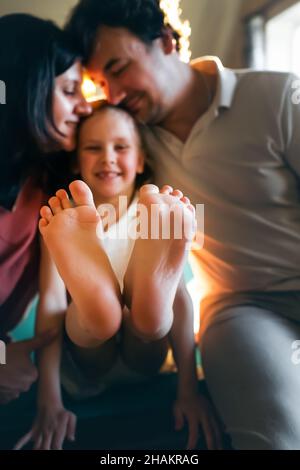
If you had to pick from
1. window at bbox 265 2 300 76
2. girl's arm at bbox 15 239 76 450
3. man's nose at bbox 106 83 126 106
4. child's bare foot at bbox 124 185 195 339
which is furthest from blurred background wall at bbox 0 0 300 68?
Result: girl's arm at bbox 15 239 76 450

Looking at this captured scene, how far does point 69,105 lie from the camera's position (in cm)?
64

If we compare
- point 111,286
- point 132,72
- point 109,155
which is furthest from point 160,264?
point 132,72

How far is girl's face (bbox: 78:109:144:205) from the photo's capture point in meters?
0.64

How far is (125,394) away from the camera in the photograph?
0.64 m

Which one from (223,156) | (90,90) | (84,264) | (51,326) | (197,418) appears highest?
(90,90)

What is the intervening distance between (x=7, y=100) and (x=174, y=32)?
0.26m

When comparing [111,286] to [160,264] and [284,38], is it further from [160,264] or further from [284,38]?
[284,38]

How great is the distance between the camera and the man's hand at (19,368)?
0.62 m

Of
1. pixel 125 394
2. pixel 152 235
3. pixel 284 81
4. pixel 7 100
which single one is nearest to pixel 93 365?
pixel 125 394

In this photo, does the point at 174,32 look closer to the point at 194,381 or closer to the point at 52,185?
the point at 52,185

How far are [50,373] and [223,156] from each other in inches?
16.0

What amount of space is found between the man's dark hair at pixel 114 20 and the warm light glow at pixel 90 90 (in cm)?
3

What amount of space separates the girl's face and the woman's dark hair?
0.05m

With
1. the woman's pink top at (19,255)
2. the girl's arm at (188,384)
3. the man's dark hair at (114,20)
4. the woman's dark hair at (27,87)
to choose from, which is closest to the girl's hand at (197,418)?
the girl's arm at (188,384)
